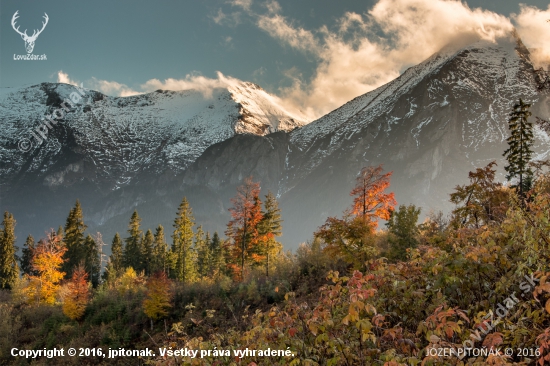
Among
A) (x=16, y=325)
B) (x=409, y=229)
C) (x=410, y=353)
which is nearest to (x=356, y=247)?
(x=409, y=229)

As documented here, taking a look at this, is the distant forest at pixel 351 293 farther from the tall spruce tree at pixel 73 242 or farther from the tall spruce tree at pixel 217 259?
the tall spruce tree at pixel 217 259

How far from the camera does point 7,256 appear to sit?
48219mm

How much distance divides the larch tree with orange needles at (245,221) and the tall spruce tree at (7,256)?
38.9 metres

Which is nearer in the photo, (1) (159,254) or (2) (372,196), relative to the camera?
(2) (372,196)

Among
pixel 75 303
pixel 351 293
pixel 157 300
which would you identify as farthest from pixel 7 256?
pixel 351 293

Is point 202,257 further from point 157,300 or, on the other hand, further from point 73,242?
point 157,300

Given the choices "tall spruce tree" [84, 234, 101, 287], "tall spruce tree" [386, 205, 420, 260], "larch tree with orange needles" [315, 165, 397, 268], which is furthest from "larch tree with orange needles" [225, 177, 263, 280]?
"tall spruce tree" [84, 234, 101, 287]

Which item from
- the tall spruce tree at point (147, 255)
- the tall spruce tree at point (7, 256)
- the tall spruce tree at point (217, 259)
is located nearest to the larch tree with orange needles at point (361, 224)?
the tall spruce tree at point (217, 259)

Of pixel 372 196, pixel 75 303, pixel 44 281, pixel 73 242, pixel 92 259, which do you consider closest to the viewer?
pixel 372 196

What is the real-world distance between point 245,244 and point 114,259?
39.3 metres

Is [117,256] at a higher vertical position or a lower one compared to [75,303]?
higher

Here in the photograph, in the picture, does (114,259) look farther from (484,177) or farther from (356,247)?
(484,177)

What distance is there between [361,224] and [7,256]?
5656 cm

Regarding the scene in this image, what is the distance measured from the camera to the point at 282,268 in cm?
2800
